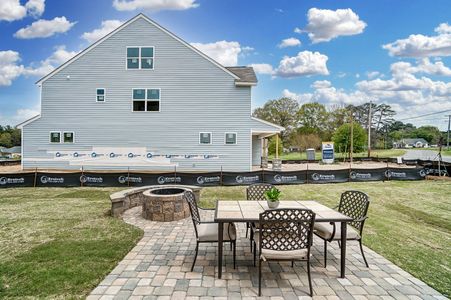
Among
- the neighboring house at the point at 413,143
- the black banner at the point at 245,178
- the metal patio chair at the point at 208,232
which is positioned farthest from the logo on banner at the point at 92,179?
the neighboring house at the point at 413,143

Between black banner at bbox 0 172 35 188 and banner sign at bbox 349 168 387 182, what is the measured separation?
1588 cm

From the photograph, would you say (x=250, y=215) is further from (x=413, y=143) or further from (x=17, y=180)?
(x=413, y=143)

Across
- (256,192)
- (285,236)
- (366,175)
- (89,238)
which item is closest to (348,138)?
(366,175)

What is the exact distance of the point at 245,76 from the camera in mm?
17156

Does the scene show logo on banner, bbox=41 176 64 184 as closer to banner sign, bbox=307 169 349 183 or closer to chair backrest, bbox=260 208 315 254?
chair backrest, bbox=260 208 315 254

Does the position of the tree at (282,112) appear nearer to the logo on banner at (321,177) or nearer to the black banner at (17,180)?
the logo on banner at (321,177)

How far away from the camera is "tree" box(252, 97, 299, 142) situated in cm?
A: 4460

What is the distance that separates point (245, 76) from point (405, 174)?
11.4m

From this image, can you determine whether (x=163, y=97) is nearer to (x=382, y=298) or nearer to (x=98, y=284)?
(x=98, y=284)

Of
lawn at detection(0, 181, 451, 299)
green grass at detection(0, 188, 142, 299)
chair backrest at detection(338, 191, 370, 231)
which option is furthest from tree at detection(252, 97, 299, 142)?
chair backrest at detection(338, 191, 370, 231)

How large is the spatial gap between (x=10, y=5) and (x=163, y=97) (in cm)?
973

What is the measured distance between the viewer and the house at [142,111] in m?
16.1

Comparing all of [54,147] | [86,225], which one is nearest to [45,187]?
[54,147]

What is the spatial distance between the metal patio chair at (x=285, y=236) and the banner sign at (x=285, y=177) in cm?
947
